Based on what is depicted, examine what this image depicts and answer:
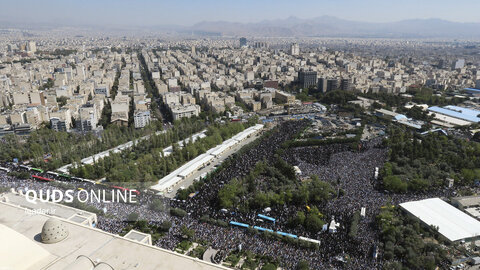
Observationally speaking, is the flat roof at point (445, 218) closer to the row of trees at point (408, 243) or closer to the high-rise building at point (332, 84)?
the row of trees at point (408, 243)

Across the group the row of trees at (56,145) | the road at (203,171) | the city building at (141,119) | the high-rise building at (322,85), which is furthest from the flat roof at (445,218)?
the high-rise building at (322,85)

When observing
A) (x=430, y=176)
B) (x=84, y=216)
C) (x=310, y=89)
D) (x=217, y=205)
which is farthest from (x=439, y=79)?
(x=84, y=216)

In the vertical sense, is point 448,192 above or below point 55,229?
below

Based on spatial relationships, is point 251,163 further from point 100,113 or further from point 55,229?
point 100,113

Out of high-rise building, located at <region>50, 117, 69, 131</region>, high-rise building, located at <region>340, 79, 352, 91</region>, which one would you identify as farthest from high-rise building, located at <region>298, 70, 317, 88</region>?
high-rise building, located at <region>50, 117, 69, 131</region>

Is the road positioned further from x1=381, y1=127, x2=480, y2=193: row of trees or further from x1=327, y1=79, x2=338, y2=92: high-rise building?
x1=327, y1=79, x2=338, y2=92: high-rise building

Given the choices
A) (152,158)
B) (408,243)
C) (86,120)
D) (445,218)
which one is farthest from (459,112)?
(86,120)
